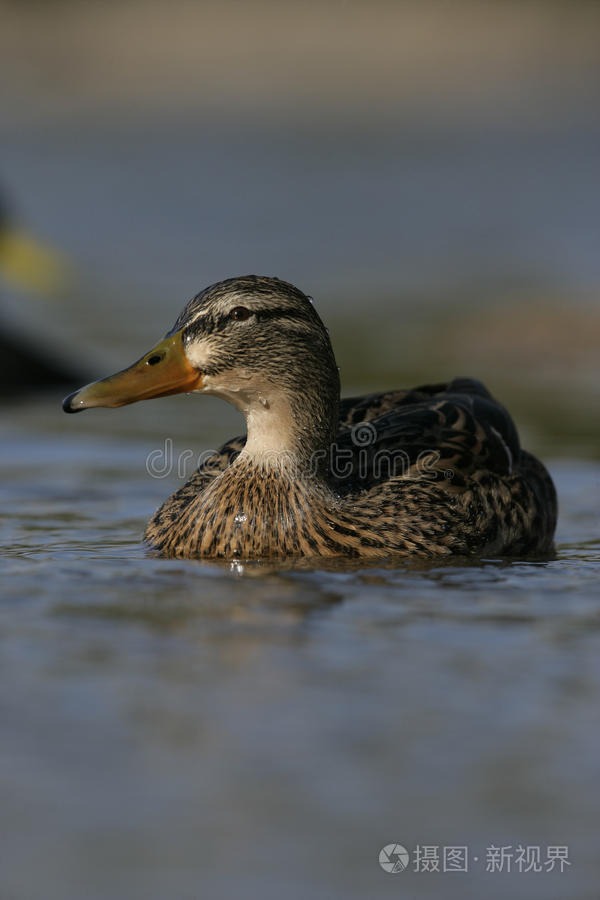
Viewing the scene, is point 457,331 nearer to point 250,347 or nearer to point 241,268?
point 241,268

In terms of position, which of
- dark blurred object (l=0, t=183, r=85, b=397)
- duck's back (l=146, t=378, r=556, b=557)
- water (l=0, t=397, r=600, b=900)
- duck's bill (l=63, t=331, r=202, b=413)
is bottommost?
water (l=0, t=397, r=600, b=900)

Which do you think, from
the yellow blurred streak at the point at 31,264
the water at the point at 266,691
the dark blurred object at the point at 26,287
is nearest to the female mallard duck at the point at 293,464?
the water at the point at 266,691

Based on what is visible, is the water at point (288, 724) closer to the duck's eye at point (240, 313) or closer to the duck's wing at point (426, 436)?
the duck's wing at point (426, 436)

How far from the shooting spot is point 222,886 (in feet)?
10.6

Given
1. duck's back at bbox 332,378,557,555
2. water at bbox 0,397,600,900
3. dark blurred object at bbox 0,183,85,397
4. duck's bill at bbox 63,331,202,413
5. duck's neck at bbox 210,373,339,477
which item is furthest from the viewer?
dark blurred object at bbox 0,183,85,397

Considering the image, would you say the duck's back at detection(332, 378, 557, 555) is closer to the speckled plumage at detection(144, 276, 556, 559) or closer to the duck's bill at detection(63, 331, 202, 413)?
the speckled plumage at detection(144, 276, 556, 559)

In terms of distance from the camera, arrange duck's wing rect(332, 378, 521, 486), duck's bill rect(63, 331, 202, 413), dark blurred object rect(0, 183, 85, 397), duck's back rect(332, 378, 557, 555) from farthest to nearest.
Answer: dark blurred object rect(0, 183, 85, 397)
duck's wing rect(332, 378, 521, 486)
duck's back rect(332, 378, 557, 555)
duck's bill rect(63, 331, 202, 413)

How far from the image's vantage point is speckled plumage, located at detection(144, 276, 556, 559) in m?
6.46

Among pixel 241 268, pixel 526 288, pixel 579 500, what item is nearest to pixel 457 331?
pixel 526 288

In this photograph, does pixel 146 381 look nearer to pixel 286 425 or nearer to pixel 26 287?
pixel 286 425

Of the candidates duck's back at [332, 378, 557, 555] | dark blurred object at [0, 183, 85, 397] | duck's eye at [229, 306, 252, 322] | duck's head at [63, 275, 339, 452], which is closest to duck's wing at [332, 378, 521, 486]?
duck's back at [332, 378, 557, 555]

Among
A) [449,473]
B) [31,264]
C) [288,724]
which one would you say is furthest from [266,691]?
[31,264]

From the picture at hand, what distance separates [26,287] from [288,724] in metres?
12.1

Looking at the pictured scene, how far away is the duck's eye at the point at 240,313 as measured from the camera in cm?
656
